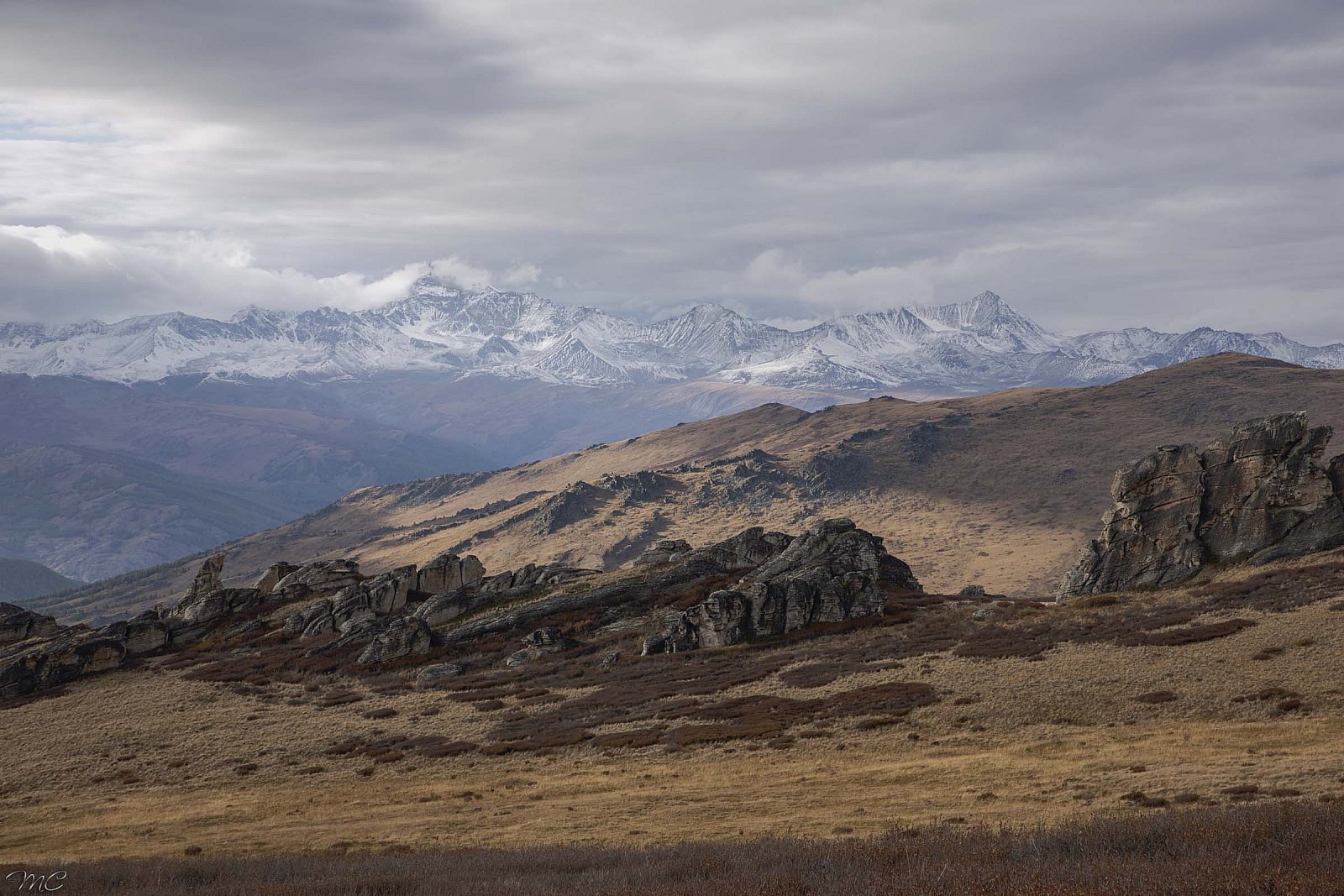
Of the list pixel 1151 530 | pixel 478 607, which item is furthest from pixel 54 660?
pixel 1151 530

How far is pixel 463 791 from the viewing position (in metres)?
42.6

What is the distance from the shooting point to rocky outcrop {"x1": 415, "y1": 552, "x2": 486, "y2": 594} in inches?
4117

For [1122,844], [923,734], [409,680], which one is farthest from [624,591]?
[1122,844]

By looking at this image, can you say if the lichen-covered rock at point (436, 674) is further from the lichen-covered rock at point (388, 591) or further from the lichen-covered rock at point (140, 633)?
the lichen-covered rock at point (140, 633)

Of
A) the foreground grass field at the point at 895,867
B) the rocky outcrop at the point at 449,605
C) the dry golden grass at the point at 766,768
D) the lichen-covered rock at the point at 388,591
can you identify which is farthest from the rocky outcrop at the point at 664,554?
the foreground grass field at the point at 895,867

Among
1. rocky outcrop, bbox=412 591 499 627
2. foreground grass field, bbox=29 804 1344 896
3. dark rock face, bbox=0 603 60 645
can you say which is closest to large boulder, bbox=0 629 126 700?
dark rock face, bbox=0 603 60 645

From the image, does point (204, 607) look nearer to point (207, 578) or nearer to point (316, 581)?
point (316, 581)

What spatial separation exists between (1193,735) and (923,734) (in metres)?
11.1

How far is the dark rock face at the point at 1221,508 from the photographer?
68.9 metres

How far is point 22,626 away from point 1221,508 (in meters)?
112

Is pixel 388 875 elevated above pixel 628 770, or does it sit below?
above

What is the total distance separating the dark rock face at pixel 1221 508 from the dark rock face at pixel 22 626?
99589 mm

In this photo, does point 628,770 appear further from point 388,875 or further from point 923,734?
point 388,875

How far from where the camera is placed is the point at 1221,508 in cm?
7256
